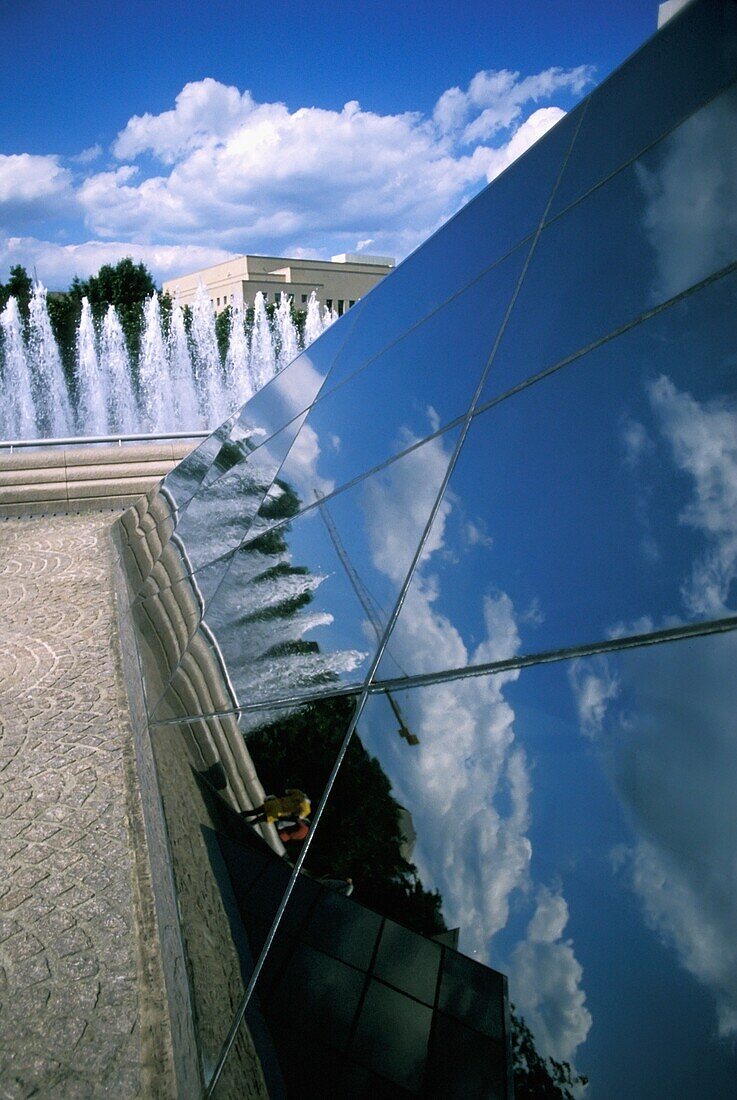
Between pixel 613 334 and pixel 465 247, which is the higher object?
pixel 465 247

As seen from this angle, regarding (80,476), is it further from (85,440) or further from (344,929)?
(344,929)

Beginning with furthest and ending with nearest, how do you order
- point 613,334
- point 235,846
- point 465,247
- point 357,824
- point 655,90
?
point 465,247 → point 655,90 → point 235,846 → point 613,334 → point 357,824

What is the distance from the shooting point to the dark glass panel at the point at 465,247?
4.41m

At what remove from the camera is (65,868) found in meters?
3.82

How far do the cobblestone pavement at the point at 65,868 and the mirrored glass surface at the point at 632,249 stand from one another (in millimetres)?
2535

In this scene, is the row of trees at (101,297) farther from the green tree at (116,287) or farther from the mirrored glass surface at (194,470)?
the mirrored glass surface at (194,470)

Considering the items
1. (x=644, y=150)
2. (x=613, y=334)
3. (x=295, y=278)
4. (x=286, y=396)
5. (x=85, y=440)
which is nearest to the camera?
(x=613, y=334)

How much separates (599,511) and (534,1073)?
3.84ft

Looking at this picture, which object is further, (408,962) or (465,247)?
(465,247)

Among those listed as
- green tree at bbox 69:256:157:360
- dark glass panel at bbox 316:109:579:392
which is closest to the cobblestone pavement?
dark glass panel at bbox 316:109:579:392

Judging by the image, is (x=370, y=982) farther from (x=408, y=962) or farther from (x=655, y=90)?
(x=655, y=90)

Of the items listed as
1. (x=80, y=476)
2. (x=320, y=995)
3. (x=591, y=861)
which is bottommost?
(x=320, y=995)

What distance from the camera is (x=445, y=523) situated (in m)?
2.64

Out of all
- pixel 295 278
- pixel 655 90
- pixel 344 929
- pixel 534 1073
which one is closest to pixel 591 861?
pixel 534 1073
